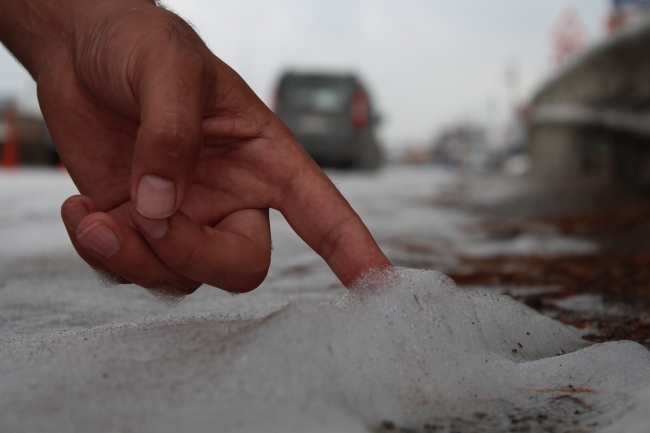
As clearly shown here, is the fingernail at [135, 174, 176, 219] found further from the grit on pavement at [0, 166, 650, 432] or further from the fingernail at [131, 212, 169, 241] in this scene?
the grit on pavement at [0, 166, 650, 432]

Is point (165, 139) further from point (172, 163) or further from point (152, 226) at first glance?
point (152, 226)

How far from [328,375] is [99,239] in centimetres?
45

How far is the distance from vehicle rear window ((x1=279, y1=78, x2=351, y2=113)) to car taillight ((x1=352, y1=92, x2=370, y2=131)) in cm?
15

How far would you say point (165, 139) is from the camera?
95 cm

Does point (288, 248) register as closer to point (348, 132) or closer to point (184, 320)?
point (184, 320)

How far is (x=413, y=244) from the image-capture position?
3021mm

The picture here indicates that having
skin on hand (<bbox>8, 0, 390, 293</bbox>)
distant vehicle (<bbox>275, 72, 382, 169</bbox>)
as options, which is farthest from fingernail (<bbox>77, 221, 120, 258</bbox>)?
distant vehicle (<bbox>275, 72, 382, 169</bbox>)

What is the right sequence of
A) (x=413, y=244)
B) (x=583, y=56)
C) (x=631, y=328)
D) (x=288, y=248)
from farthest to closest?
1. (x=583, y=56)
2. (x=413, y=244)
3. (x=288, y=248)
4. (x=631, y=328)

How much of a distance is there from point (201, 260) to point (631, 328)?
96 cm

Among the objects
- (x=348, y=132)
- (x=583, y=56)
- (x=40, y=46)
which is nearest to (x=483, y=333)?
(x=40, y=46)

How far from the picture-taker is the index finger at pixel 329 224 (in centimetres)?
121

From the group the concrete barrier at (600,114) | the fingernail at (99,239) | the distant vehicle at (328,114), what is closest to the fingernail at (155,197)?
the fingernail at (99,239)

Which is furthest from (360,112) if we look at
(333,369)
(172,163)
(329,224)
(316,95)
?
(333,369)

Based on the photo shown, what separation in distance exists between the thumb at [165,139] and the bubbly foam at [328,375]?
23 cm
